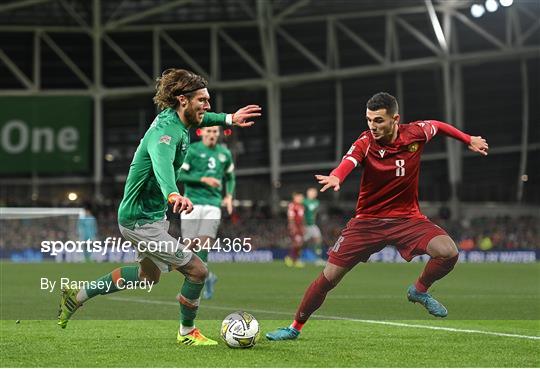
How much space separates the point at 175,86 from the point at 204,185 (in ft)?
18.6

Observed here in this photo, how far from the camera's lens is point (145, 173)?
8.20m

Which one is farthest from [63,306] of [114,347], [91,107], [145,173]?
[91,107]

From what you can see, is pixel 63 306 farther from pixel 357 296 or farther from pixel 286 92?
pixel 286 92

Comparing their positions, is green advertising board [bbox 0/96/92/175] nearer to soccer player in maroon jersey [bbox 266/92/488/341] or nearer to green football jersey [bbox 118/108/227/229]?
soccer player in maroon jersey [bbox 266/92/488/341]

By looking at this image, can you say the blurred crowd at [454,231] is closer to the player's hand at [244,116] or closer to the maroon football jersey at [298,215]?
the maroon football jersey at [298,215]

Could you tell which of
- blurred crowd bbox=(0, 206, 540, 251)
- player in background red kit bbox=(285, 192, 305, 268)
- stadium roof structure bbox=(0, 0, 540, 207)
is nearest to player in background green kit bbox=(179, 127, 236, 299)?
player in background red kit bbox=(285, 192, 305, 268)

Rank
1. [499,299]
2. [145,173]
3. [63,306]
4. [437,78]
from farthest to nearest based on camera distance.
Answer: [437,78], [499,299], [63,306], [145,173]

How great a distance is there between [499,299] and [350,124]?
2708cm

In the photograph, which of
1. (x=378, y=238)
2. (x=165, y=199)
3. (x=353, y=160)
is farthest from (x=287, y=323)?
(x=165, y=199)

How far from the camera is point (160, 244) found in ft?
26.9

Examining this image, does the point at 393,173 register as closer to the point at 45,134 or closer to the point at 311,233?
the point at 311,233

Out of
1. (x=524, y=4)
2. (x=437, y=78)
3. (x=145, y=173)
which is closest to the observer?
(x=145, y=173)

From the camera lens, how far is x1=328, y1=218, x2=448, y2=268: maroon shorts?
875 cm

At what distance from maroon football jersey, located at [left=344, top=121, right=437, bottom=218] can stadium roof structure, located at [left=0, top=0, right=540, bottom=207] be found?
3009 centimetres
